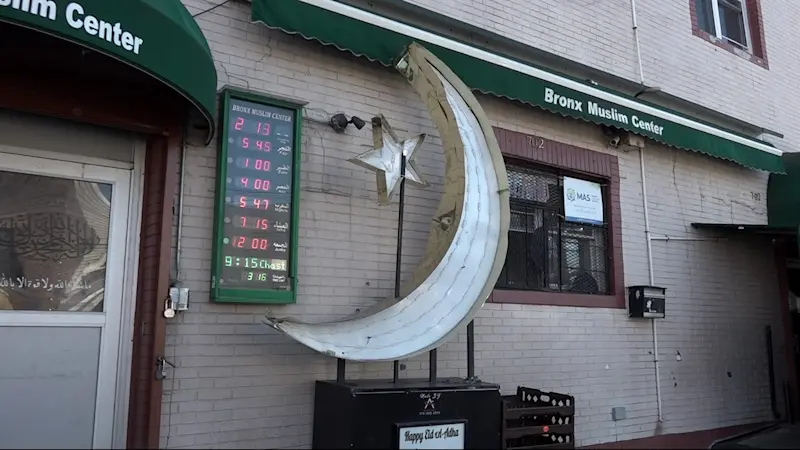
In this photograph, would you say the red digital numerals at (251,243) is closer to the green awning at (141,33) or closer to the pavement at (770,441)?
the green awning at (141,33)

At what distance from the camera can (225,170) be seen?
496cm

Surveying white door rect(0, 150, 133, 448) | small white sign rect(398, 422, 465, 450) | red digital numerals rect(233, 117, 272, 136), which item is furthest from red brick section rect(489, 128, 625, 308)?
white door rect(0, 150, 133, 448)

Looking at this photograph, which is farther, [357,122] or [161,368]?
[357,122]

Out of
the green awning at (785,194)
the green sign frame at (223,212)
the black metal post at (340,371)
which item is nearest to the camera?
the green sign frame at (223,212)

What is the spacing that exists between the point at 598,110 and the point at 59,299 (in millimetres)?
5332

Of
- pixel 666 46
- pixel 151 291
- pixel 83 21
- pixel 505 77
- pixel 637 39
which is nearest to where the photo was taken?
pixel 83 21

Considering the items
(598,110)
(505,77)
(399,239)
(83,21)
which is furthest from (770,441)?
(83,21)

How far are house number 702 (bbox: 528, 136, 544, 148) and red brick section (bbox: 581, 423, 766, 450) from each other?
120 inches

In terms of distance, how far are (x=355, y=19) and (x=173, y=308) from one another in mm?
2670

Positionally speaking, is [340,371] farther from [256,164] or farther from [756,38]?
[756,38]

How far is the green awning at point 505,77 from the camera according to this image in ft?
17.6

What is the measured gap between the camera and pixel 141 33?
402 cm

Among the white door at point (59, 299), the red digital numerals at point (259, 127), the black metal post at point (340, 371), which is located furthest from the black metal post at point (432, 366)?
the white door at point (59, 299)

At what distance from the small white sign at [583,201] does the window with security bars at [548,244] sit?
0.22 feet
